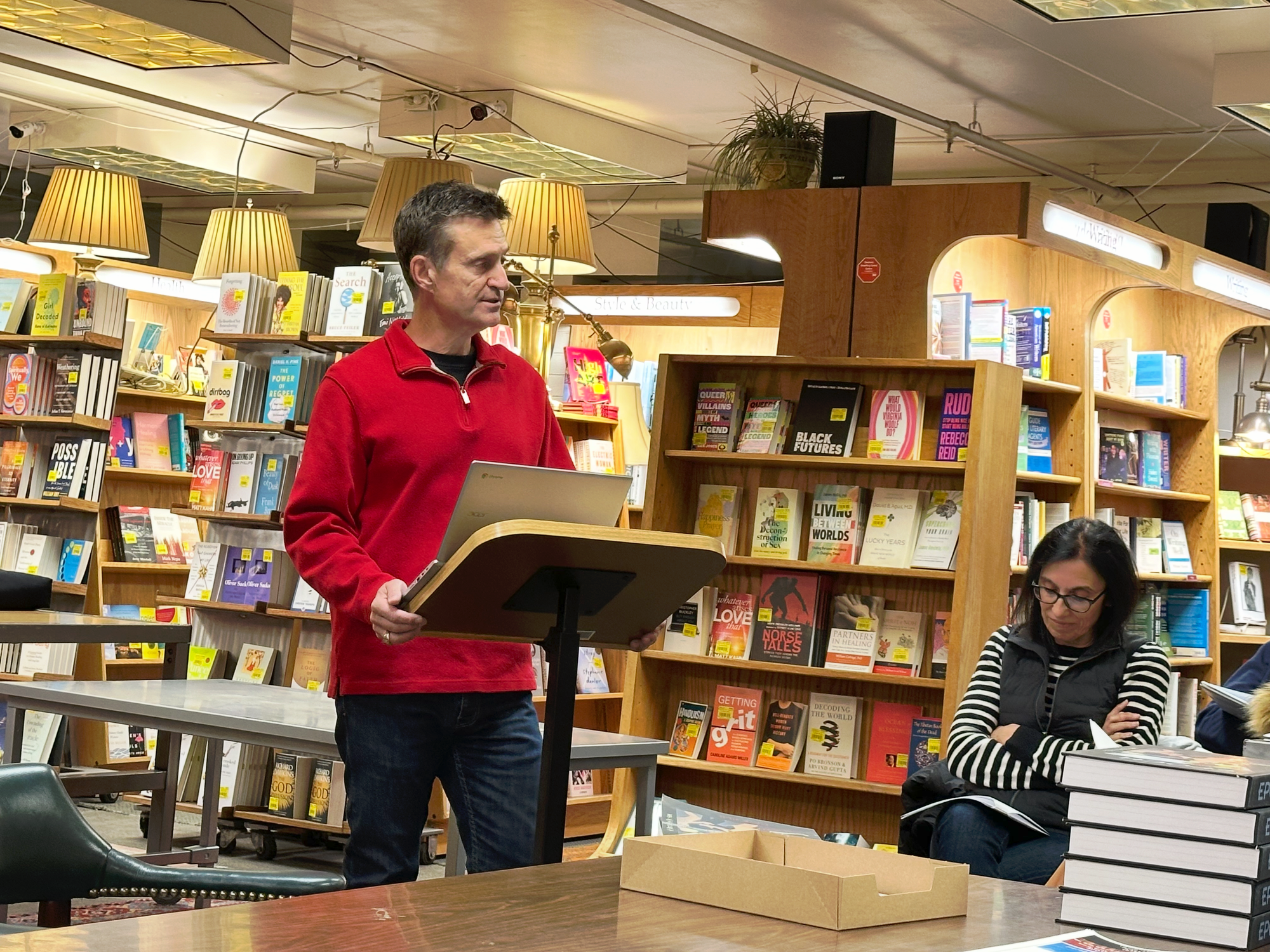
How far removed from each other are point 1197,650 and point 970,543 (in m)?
2.55

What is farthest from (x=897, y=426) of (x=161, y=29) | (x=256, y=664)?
(x=161, y=29)

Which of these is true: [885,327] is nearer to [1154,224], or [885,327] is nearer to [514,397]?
[514,397]

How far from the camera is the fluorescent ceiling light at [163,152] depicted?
423 inches

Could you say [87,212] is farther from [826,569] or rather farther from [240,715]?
[240,715]

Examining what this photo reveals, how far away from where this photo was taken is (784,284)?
6.00 m

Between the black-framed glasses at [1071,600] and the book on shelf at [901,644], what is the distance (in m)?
1.61

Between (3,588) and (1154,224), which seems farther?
(1154,224)

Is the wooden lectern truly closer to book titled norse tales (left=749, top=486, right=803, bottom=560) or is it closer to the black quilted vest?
the black quilted vest

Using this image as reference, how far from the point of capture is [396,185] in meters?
8.36

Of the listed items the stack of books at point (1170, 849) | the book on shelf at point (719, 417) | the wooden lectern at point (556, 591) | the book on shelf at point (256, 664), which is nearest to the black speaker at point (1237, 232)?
the book on shelf at point (719, 417)

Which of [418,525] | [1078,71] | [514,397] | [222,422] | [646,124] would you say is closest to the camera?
[418,525]

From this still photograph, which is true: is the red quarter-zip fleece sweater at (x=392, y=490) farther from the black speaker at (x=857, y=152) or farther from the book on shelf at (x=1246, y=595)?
the book on shelf at (x=1246, y=595)

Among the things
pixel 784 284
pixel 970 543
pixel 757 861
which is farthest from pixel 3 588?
pixel 757 861

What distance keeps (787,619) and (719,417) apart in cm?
81
